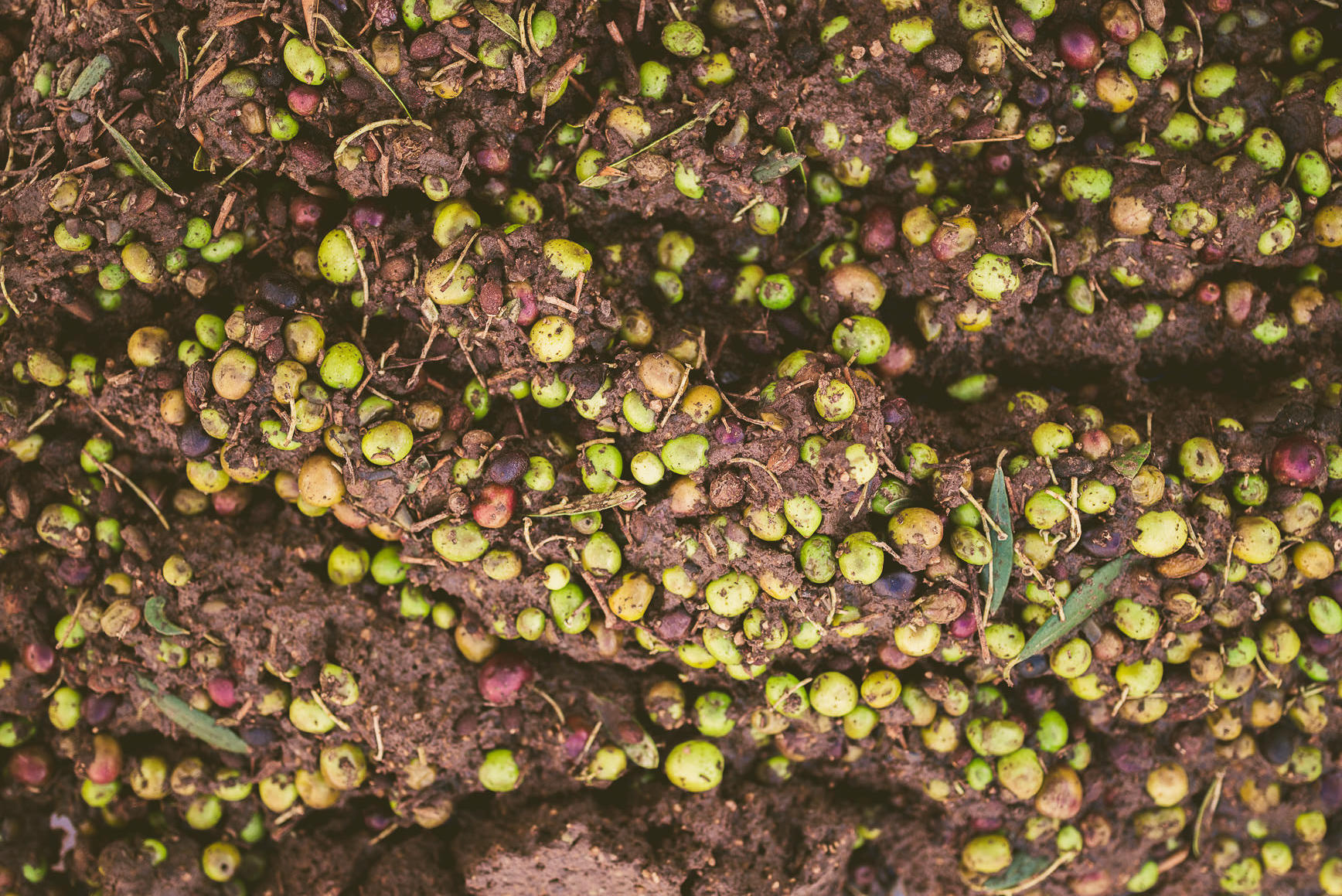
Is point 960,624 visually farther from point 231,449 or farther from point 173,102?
point 173,102

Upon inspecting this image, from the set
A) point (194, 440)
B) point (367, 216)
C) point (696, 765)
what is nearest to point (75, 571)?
point (194, 440)

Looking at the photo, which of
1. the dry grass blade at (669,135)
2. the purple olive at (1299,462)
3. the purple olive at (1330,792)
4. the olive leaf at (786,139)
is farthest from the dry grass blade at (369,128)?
the purple olive at (1330,792)

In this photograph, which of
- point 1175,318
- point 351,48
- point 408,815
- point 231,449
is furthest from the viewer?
point 408,815

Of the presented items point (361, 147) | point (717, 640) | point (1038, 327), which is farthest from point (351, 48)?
point (1038, 327)

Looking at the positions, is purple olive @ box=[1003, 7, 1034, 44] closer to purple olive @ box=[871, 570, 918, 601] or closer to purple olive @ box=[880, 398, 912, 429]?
purple olive @ box=[880, 398, 912, 429]

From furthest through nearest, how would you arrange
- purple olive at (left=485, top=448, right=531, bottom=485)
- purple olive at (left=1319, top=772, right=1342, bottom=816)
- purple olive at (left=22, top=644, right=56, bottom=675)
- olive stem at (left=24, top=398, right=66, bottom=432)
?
purple olive at (left=1319, top=772, right=1342, bottom=816), purple olive at (left=22, top=644, right=56, bottom=675), olive stem at (left=24, top=398, right=66, bottom=432), purple olive at (left=485, top=448, right=531, bottom=485)

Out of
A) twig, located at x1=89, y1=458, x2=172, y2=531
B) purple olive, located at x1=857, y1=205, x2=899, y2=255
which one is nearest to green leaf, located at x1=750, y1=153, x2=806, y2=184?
purple olive, located at x1=857, y1=205, x2=899, y2=255
